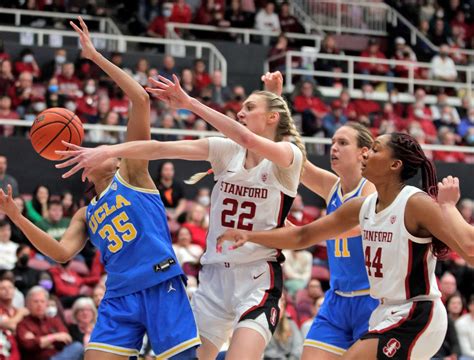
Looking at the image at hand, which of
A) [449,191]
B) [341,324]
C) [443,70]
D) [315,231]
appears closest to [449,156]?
[443,70]

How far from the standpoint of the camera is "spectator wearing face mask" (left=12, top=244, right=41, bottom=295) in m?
11.5

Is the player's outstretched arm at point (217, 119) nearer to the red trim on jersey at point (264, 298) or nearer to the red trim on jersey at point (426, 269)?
the red trim on jersey at point (264, 298)

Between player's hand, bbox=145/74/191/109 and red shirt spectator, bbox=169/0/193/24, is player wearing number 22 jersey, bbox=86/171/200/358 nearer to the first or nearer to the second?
player's hand, bbox=145/74/191/109

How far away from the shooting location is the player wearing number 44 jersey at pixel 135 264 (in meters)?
6.34

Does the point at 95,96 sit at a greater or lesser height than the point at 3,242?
greater

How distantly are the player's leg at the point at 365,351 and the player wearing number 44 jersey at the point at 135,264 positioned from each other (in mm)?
1006

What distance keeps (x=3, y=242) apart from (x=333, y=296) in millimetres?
5893

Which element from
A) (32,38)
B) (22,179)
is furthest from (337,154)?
(32,38)

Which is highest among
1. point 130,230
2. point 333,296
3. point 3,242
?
point 130,230

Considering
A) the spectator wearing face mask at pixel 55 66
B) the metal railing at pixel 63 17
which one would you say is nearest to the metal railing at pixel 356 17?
the metal railing at pixel 63 17

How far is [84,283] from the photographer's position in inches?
471

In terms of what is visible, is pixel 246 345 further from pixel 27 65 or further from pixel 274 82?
pixel 27 65

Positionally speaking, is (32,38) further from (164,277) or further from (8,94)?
(164,277)

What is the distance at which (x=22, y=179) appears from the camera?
46.4 ft
